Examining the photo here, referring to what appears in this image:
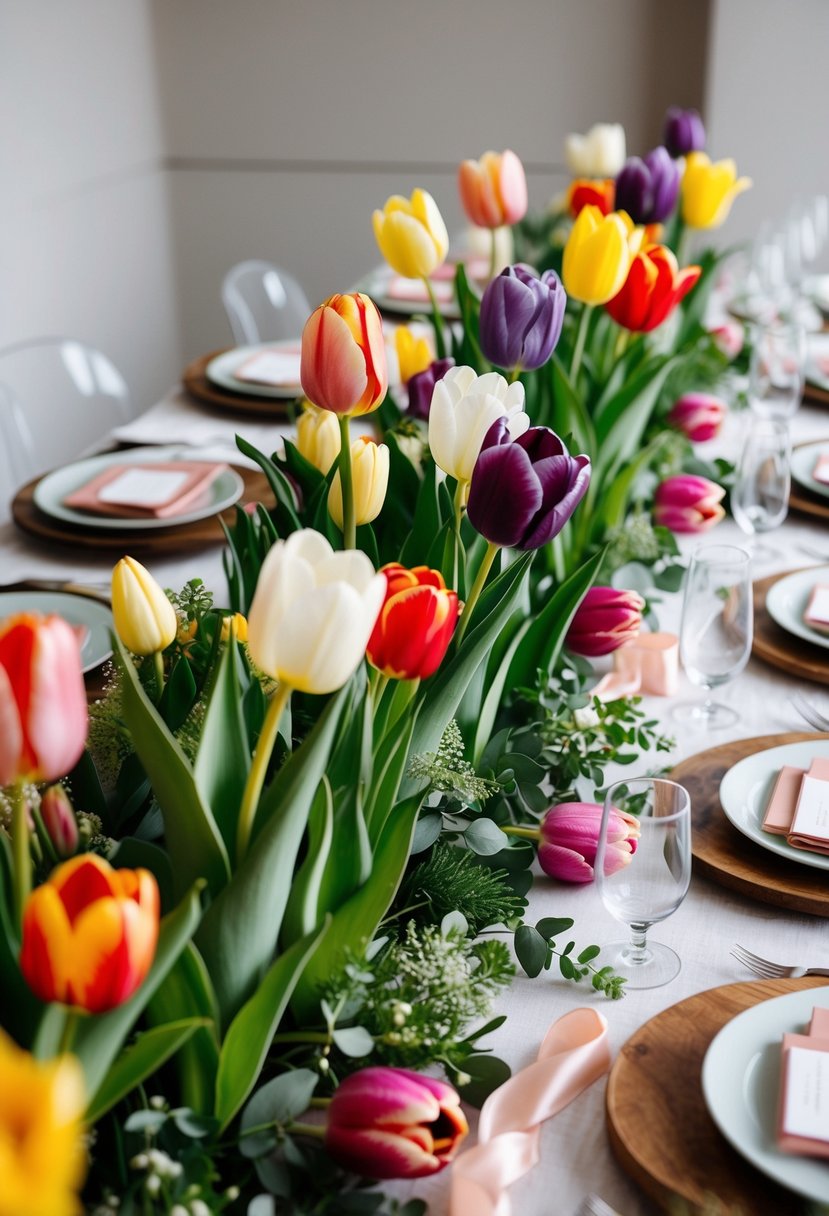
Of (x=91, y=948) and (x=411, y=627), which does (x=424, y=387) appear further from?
(x=91, y=948)

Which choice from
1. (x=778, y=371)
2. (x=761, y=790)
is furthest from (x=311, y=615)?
(x=778, y=371)

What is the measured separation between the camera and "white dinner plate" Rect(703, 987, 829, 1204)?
0.68m

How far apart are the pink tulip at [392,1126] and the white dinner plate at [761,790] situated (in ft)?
1.42

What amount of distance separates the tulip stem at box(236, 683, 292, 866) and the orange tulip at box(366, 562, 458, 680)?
0.09 m

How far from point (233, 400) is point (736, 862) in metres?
1.51

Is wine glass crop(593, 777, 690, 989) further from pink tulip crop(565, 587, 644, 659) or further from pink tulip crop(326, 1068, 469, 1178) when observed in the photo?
pink tulip crop(565, 587, 644, 659)

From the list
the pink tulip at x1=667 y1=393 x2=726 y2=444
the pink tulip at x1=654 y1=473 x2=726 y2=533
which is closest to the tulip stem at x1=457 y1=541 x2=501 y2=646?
the pink tulip at x1=654 y1=473 x2=726 y2=533

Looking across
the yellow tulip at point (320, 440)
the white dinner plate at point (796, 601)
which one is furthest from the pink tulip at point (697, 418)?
the yellow tulip at point (320, 440)

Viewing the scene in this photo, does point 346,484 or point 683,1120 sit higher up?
point 346,484

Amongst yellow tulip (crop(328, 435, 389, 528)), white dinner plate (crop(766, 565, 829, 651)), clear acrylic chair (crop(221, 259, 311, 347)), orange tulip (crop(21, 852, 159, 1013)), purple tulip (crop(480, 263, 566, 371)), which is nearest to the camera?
orange tulip (crop(21, 852, 159, 1013))

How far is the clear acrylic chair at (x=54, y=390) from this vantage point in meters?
2.51

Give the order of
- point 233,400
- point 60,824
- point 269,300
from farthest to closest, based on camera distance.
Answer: point 269,300
point 233,400
point 60,824

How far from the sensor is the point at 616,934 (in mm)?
945

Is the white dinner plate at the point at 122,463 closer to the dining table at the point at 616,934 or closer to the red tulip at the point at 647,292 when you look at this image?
the dining table at the point at 616,934
